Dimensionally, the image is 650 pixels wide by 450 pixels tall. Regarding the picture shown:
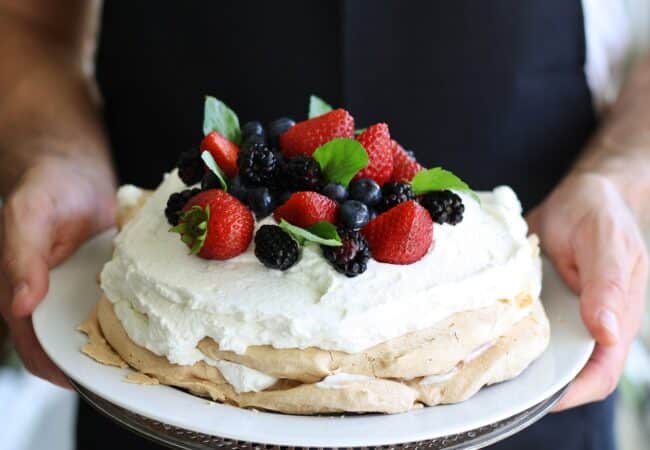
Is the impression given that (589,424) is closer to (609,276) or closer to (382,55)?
(609,276)

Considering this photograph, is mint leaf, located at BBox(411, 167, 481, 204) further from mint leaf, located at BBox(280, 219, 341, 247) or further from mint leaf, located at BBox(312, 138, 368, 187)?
mint leaf, located at BBox(280, 219, 341, 247)

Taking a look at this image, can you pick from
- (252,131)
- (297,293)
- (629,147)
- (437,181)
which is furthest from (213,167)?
(629,147)

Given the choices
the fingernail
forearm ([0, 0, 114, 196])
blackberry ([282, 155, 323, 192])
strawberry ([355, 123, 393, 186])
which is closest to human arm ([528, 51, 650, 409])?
the fingernail

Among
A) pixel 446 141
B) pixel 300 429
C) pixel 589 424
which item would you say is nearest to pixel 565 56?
pixel 446 141

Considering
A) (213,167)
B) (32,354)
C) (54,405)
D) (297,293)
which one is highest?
(213,167)

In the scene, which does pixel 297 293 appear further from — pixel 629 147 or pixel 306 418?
pixel 629 147

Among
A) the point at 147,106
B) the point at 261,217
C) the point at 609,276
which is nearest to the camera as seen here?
the point at 261,217
